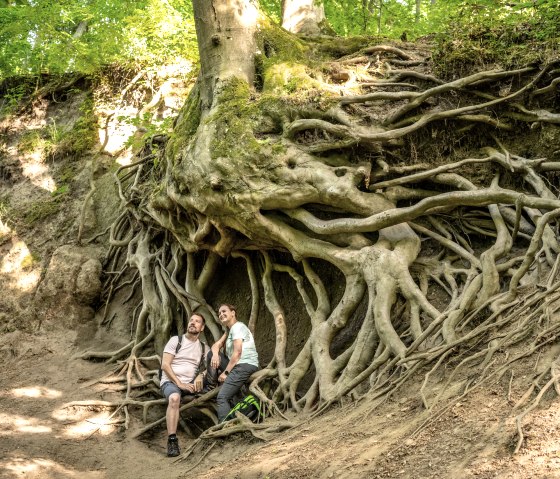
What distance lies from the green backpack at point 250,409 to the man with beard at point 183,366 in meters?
0.80

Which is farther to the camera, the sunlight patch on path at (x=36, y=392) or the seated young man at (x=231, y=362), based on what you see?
the sunlight patch on path at (x=36, y=392)

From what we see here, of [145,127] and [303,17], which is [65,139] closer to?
[145,127]

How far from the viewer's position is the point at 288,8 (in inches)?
432

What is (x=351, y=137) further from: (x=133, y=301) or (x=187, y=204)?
(x=133, y=301)

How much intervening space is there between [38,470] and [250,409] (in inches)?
83.8

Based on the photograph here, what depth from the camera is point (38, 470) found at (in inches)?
255

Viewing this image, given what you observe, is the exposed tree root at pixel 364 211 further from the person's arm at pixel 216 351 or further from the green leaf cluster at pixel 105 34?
the green leaf cluster at pixel 105 34

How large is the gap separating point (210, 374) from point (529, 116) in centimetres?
464

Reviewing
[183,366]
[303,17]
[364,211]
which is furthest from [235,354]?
[303,17]

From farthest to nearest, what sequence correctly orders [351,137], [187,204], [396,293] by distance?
[187,204], [351,137], [396,293]

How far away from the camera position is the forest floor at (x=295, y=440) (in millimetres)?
3672

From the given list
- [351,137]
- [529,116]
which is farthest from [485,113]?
[351,137]

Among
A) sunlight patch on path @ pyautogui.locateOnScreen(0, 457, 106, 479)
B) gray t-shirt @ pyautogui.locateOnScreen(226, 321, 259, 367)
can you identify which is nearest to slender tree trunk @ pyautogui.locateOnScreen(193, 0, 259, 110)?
gray t-shirt @ pyautogui.locateOnScreen(226, 321, 259, 367)

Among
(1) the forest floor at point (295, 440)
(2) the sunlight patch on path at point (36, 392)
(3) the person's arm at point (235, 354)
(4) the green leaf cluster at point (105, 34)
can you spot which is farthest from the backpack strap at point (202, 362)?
(4) the green leaf cluster at point (105, 34)
